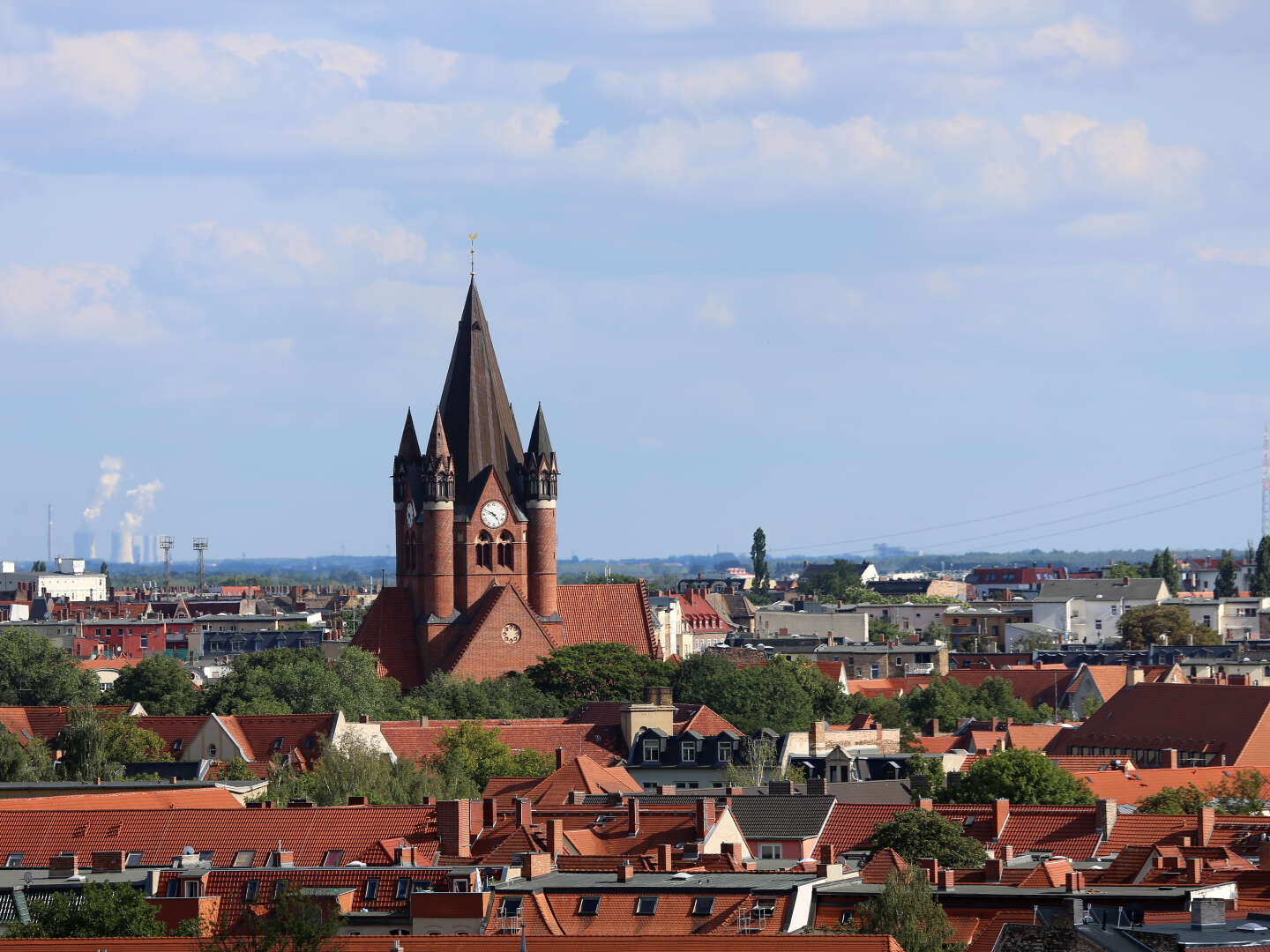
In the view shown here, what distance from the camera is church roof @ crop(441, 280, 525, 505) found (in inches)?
5556

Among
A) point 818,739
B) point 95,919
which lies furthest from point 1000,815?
point 818,739

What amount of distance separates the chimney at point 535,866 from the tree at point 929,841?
30.9ft

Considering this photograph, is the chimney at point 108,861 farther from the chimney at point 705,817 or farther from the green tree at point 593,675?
the green tree at point 593,675

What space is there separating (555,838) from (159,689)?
69.0m

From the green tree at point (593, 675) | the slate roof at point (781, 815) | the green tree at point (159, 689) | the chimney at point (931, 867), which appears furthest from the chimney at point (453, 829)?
the green tree at point (593, 675)

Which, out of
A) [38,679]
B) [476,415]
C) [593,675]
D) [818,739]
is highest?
[476,415]

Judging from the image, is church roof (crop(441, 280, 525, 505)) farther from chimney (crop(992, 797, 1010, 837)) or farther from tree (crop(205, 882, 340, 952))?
tree (crop(205, 882, 340, 952))

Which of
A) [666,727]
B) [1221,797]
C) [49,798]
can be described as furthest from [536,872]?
[666,727]

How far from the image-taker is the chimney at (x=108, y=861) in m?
61.0

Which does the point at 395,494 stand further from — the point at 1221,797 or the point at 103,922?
the point at 103,922

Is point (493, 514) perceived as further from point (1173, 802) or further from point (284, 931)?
point (284, 931)

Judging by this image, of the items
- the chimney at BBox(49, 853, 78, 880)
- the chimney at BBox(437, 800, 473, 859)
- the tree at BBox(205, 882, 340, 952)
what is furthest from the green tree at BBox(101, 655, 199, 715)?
the tree at BBox(205, 882, 340, 952)

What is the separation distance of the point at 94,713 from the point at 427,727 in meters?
13.9

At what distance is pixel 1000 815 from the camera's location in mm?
71188
